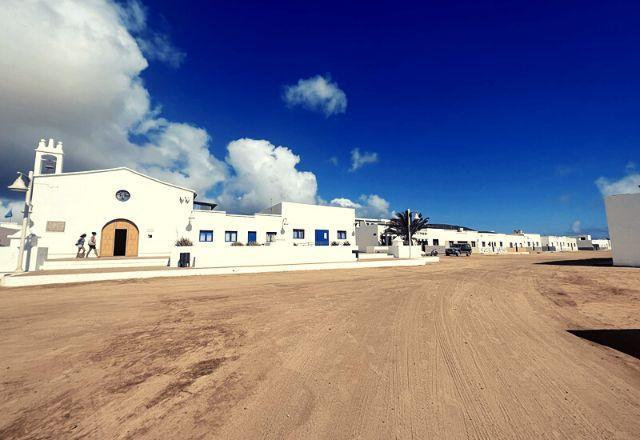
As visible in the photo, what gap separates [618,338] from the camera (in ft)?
18.6

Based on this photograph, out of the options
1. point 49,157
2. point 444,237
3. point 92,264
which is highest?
point 49,157

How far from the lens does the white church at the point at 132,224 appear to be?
60.3 feet

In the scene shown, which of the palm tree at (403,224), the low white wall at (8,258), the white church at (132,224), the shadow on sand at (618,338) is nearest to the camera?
the shadow on sand at (618,338)

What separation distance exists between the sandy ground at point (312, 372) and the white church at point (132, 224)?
35.4ft

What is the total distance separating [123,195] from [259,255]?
12.0 metres

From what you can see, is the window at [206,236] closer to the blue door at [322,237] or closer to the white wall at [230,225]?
the white wall at [230,225]

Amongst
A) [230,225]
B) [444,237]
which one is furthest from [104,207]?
[444,237]

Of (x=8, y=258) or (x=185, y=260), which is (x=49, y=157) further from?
(x=185, y=260)

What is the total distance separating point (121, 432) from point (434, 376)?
3.91 meters

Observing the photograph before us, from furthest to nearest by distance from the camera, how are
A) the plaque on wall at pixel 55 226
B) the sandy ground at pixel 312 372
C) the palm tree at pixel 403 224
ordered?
1. the palm tree at pixel 403 224
2. the plaque on wall at pixel 55 226
3. the sandy ground at pixel 312 372

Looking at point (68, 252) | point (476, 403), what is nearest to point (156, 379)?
point (476, 403)

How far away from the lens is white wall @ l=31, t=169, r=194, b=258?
18.8 meters

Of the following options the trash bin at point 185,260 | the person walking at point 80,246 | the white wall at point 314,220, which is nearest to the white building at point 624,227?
the white wall at point 314,220

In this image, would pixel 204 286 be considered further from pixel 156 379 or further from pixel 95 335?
pixel 156 379
